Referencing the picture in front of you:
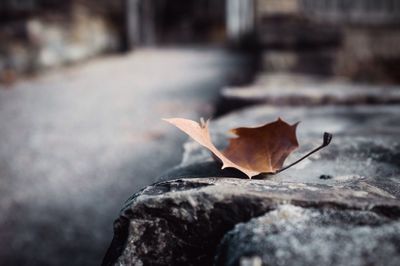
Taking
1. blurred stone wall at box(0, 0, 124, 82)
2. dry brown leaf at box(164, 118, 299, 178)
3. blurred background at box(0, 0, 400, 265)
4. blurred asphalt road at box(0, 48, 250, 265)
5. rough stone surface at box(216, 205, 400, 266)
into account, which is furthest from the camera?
blurred stone wall at box(0, 0, 124, 82)

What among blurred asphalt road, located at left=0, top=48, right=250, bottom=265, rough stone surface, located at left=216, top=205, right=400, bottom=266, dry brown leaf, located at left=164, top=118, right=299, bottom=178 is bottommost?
blurred asphalt road, located at left=0, top=48, right=250, bottom=265

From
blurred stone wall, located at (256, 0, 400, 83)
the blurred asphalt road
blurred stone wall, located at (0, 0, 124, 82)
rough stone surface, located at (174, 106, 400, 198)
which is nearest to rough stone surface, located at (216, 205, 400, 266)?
rough stone surface, located at (174, 106, 400, 198)

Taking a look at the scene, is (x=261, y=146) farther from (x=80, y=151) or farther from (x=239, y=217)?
(x=80, y=151)

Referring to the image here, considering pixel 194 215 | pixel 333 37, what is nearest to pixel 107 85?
pixel 333 37

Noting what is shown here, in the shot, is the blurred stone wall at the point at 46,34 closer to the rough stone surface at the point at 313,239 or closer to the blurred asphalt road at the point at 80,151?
the blurred asphalt road at the point at 80,151

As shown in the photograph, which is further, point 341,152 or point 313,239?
point 341,152

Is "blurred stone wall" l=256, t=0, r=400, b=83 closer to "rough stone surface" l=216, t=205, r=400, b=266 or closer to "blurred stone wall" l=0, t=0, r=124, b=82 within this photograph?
"blurred stone wall" l=0, t=0, r=124, b=82
